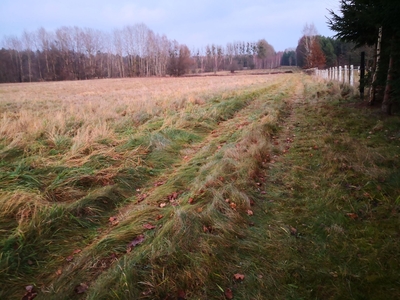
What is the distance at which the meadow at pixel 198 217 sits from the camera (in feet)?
7.83

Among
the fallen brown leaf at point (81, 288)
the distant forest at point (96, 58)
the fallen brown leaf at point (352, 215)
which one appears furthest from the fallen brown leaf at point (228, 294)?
the distant forest at point (96, 58)

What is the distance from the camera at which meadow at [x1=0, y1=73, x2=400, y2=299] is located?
7.83 ft

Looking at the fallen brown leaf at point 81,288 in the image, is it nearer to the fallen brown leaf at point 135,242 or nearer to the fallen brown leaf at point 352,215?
the fallen brown leaf at point 135,242

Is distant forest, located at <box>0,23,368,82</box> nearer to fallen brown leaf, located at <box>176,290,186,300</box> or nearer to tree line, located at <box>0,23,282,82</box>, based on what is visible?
tree line, located at <box>0,23,282,82</box>

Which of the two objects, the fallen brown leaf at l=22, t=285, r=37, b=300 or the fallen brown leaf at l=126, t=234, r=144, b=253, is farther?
the fallen brown leaf at l=126, t=234, r=144, b=253

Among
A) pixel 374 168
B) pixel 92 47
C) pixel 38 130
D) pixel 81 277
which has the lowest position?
pixel 81 277

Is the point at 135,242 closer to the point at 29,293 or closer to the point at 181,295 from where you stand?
the point at 181,295

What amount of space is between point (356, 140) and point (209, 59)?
10460cm

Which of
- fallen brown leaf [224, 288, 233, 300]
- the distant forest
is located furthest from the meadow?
the distant forest

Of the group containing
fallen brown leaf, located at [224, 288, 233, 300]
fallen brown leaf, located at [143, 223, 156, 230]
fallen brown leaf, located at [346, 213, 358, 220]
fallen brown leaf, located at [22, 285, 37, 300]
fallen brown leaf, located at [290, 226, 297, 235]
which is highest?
fallen brown leaf, located at [346, 213, 358, 220]

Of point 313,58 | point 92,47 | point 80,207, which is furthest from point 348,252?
point 92,47

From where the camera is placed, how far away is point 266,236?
3006 mm

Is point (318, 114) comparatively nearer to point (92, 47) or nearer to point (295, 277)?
point (295, 277)

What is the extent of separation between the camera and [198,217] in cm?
324
